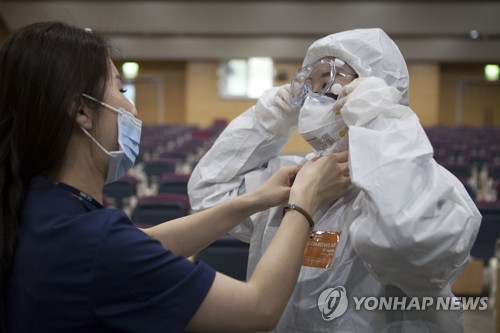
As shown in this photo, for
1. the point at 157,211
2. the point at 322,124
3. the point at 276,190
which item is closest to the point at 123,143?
the point at 276,190

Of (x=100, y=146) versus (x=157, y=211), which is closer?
(x=100, y=146)

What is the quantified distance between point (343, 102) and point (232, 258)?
227cm

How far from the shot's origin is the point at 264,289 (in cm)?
133

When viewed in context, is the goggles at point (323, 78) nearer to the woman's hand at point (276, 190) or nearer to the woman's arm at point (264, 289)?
the woman's hand at point (276, 190)

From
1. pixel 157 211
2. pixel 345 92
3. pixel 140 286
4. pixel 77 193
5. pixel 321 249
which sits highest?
pixel 345 92

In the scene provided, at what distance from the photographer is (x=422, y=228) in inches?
57.2

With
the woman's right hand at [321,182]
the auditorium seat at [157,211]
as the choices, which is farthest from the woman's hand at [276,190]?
the auditorium seat at [157,211]

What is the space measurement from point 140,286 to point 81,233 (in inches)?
5.8

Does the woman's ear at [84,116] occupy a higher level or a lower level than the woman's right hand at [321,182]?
higher

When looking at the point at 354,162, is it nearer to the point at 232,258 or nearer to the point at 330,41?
the point at 330,41

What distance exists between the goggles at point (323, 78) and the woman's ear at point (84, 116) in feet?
2.37

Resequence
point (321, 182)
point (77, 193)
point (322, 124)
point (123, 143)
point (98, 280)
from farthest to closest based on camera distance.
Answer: point (322, 124) → point (321, 182) → point (123, 143) → point (77, 193) → point (98, 280)

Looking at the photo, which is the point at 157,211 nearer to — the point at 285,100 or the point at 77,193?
the point at 285,100

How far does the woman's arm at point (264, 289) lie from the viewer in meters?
1.29
